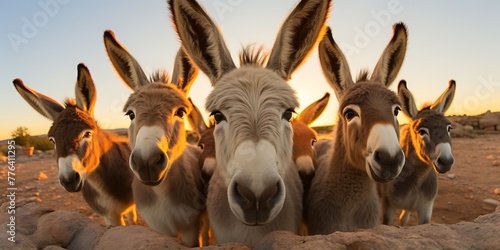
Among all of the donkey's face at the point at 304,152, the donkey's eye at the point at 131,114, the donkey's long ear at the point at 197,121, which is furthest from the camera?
the donkey's long ear at the point at 197,121

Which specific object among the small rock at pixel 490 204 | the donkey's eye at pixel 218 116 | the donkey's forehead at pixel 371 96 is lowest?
the small rock at pixel 490 204

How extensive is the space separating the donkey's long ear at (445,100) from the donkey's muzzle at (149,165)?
15.8 ft

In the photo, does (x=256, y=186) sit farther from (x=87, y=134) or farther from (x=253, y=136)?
(x=87, y=134)

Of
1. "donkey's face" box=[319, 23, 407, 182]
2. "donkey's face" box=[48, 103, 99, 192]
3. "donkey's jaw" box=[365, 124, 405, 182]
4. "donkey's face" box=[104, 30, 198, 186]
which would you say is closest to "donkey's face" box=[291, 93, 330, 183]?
"donkey's face" box=[319, 23, 407, 182]

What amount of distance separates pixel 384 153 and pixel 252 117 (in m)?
1.17

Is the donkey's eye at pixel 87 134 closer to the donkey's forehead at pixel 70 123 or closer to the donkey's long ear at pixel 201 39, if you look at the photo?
the donkey's forehead at pixel 70 123

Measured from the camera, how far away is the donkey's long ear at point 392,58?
3467 millimetres

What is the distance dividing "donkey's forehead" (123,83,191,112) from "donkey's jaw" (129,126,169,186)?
356mm

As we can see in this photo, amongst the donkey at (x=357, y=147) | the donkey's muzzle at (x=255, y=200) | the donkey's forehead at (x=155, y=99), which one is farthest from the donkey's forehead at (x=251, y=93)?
the donkey's forehead at (x=155, y=99)

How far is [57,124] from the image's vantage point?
4086 mm

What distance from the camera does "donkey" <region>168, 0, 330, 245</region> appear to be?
6.11 feet

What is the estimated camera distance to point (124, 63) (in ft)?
13.0

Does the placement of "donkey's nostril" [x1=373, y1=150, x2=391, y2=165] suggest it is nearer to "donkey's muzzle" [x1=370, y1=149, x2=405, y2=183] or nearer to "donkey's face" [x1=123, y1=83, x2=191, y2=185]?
"donkey's muzzle" [x1=370, y1=149, x2=405, y2=183]

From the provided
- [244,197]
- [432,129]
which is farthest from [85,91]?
[432,129]
